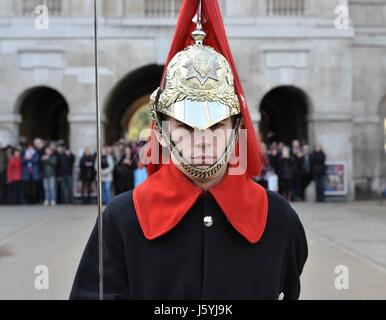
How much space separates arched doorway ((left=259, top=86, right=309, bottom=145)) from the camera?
20984 millimetres

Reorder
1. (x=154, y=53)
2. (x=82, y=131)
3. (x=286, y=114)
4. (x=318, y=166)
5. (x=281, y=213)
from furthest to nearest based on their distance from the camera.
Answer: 1. (x=286, y=114)
2. (x=154, y=53)
3. (x=82, y=131)
4. (x=318, y=166)
5. (x=281, y=213)

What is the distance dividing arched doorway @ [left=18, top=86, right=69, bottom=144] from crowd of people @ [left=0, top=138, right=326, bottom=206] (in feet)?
8.71

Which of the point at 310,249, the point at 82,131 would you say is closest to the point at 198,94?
the point at 310,249

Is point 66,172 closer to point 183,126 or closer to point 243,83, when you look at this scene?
point 243,83

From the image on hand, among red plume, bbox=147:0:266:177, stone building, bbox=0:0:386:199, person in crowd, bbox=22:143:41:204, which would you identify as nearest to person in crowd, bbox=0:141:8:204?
person in crowd, bbox=22:143:41:204

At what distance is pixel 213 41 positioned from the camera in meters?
2.58

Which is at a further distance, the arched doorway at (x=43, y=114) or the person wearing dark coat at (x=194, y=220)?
the arched doorway at (x=43, y=114)

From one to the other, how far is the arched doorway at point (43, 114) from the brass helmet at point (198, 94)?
17585 mm

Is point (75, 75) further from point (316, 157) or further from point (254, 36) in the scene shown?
point (316, 157)

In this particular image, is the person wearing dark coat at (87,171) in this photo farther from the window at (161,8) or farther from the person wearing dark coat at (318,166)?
the person wearing dark coat at (318,166)

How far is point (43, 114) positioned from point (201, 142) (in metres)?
23.2

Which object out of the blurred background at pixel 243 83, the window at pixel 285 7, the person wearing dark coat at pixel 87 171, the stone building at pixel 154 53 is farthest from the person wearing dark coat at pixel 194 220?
the window at pixel 285 7

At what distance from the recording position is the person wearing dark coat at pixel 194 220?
2303 mm

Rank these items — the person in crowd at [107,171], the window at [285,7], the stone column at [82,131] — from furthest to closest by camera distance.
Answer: the window at [285,7] → the stone column at [82,131] → the person in crowd at [107,171]
